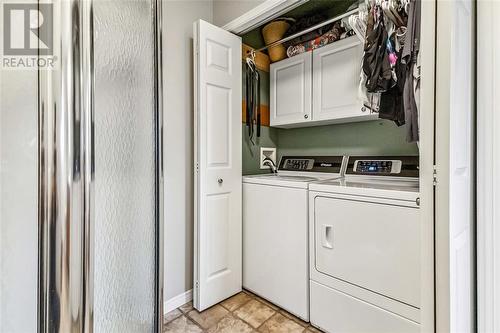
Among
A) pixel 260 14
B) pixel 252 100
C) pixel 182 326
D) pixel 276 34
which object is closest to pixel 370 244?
pixel 182 326

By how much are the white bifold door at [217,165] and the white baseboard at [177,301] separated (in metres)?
0.12

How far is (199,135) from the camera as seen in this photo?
178cm

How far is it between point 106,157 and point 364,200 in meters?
1.27

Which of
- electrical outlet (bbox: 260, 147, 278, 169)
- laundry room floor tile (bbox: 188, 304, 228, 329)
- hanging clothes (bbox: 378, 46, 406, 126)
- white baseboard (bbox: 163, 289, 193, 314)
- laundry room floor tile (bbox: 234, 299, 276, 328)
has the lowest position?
laundry room floor tile (bbox: 188, 304, 228, 329)

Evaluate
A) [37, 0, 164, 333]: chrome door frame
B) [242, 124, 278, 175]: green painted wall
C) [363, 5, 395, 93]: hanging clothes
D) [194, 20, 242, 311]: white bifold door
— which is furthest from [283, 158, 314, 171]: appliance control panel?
[37, 0, 164, 333]: chrome door frame

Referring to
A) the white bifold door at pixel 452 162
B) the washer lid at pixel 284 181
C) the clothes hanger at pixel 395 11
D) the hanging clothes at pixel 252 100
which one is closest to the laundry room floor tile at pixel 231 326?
the washer lid at pixel 284 181

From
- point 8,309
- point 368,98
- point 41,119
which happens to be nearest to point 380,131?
point 368,98

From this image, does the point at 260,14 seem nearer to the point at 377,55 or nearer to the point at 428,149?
the point at 377,55

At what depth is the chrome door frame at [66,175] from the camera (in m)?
0.58

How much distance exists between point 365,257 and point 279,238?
0.61m

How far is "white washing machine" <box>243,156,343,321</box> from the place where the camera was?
1.65 meters

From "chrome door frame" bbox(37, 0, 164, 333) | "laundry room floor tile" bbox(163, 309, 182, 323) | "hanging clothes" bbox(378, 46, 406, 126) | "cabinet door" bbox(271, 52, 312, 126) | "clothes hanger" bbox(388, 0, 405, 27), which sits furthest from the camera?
"cabinet door" bbox(271, 52, 312, 126)

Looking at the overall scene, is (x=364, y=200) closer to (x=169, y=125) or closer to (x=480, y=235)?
(x=480, y=235)

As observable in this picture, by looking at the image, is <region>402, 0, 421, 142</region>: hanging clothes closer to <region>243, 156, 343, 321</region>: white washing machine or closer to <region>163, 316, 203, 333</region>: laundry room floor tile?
<region>243, 156, 343, 321</region>: white washing machine
